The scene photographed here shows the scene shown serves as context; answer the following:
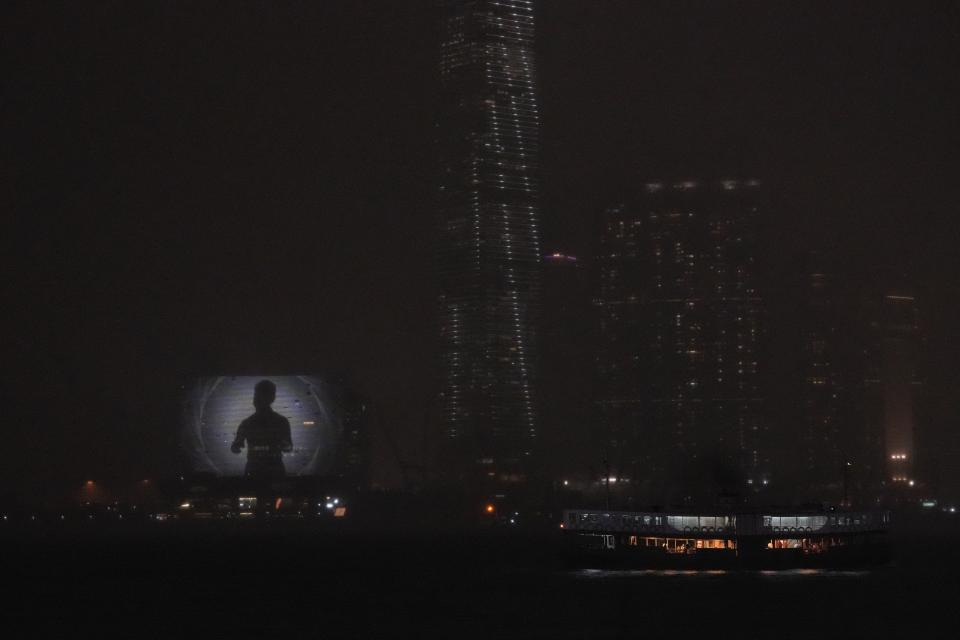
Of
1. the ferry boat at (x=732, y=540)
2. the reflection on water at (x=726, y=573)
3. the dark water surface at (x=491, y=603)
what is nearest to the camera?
the dark water surface at (x=491, y=603)

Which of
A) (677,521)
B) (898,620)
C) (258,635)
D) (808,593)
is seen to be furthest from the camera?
(677,521)

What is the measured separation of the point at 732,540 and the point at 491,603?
25.5 metres

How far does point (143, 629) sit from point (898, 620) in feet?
177

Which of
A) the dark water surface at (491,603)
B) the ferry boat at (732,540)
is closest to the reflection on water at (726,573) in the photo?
the dark water surface at (491,603)

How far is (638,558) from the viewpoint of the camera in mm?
142000

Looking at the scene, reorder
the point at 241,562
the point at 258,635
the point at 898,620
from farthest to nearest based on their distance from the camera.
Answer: the point at 241,562, the point at 898,620, the point at 258,635

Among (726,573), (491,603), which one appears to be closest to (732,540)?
(726,573)

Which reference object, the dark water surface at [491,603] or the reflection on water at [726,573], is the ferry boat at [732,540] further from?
the dark water surface at [491,603]

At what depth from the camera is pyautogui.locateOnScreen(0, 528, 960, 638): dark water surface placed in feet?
351

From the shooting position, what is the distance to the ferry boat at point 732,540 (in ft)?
460

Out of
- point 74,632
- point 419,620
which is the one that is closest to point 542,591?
point 419,620

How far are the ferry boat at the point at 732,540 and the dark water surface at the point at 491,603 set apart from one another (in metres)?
1.62

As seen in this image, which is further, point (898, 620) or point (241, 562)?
point (241, 562)

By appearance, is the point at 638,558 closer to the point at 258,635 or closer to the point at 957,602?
the point at 957,602
